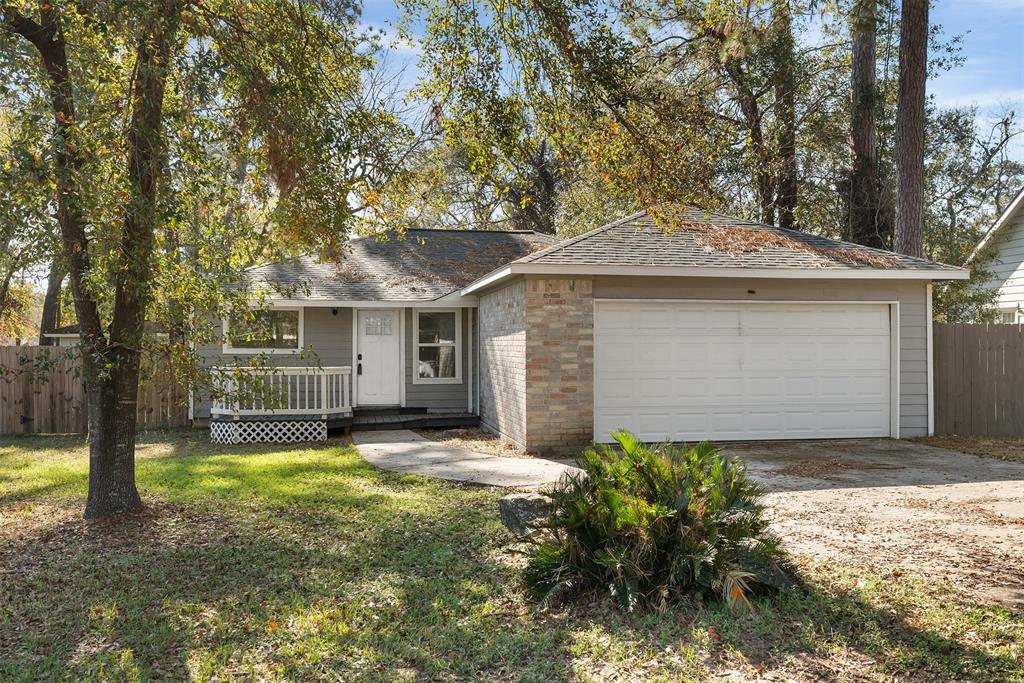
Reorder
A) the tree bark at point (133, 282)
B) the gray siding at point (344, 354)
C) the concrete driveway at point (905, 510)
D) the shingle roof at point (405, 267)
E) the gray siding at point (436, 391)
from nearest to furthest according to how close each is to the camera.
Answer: the concrete driveway at point (905, 510) → the tree bark at point (133, 282) → the gray siding at point (344, 354) → the shingle roof at point (405, 267) → the gray siding at point (436, 391)

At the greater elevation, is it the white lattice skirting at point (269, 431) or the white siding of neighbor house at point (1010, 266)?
the white siding of neighbor house at point (1010, 266)

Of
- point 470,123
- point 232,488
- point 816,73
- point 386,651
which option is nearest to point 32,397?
point 232,488

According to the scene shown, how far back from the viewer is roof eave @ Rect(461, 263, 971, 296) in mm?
10484

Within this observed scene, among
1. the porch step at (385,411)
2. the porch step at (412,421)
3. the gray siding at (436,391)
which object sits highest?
the gray siding at (436,391)

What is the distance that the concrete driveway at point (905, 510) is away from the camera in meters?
5.39

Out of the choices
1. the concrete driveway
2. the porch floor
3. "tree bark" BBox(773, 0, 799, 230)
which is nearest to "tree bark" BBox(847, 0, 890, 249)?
"tree bark" BBox(773, 0, 799, 230)

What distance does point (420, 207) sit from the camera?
8.65 m

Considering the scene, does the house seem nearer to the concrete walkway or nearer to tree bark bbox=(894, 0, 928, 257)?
the concrete walkway

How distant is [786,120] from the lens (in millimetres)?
19125

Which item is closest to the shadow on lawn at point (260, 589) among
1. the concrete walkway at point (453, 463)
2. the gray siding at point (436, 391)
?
the concrete walkway at point (453, 463)

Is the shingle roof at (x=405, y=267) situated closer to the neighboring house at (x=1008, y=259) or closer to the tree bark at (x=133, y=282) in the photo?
the tree bark at (x=133, y=282)

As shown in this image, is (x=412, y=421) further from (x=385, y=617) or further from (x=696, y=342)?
(x=385, y=617)

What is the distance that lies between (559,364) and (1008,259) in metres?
13.0

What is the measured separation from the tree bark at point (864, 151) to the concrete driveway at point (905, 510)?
9.12m
